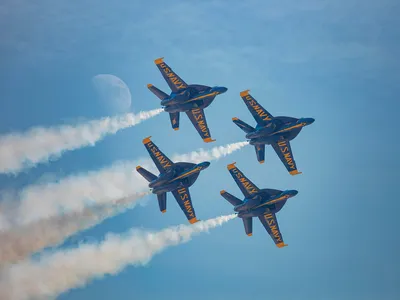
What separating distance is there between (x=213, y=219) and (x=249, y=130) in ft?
48.1

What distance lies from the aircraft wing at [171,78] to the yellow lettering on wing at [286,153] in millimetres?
17391

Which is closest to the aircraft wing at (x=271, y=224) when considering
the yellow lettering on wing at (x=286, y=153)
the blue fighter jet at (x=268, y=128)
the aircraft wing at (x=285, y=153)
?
the aircraft wing at (x=285, y=153)

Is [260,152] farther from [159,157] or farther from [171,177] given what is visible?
[159,157]

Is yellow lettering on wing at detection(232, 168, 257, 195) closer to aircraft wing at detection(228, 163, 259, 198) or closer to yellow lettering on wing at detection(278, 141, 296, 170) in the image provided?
aircraft wing at detection(228, 163, 259, 198)

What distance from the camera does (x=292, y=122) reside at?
113562 millimetres

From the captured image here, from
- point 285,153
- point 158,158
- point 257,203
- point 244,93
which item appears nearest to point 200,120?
point 244,93

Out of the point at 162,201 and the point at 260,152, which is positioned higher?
the point at 260,152

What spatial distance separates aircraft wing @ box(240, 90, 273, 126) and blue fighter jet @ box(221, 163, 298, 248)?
8067mm

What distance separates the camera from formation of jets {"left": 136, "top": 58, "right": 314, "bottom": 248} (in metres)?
109

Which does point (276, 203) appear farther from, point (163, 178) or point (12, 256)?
point (12, 256)

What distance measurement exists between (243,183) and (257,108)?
471 inches

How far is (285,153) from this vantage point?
11562 centimetres

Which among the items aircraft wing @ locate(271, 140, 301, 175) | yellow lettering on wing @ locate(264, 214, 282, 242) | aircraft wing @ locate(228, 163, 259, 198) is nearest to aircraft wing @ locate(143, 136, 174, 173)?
aircraft wing @ locate(228, 163, 259, 198)

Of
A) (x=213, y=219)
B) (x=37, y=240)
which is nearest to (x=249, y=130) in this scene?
(x=213, y=219)
